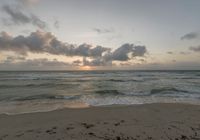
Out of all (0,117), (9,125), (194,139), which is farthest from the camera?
(0,117)

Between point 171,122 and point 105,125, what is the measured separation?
8.13 feet

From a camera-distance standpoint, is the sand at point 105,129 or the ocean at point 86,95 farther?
the ocean at point 86,95

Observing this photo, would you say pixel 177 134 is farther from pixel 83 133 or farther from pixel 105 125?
pixel 83 133

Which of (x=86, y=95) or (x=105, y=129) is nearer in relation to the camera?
(x=105, y=129)

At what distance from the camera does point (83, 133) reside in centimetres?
487

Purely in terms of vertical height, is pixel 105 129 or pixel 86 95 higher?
pixel 105 129

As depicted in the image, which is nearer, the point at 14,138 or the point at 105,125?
the point at 14,138

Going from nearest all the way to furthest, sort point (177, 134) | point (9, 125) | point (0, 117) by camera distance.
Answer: point (177, 134), point (9, 125), point (0, 117)

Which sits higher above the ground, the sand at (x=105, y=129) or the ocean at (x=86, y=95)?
the sand at (x=105, y=129)

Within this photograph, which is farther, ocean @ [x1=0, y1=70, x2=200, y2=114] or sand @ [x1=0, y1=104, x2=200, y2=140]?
ocean @ [x1=0, y1=70, x2=200, y2=114]

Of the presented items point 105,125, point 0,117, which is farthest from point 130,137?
point 0,117

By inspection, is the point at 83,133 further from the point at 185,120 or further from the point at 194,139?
the point at 185,120

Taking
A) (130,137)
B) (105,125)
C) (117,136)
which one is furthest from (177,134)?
(105,125)

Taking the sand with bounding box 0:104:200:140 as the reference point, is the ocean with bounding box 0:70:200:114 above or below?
below
